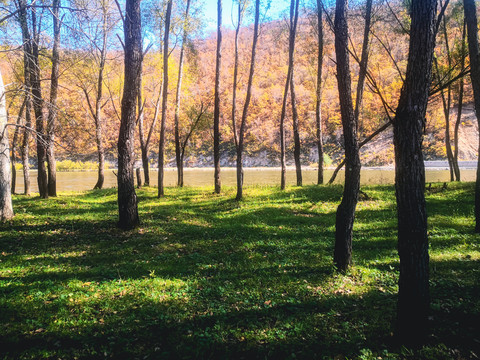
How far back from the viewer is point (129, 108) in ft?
29.5

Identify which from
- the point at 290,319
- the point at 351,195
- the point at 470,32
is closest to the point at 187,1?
the point at 470,32

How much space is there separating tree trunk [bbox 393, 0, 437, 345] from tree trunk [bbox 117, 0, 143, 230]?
7.75 meters

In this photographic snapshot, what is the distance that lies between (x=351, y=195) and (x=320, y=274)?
192 cm

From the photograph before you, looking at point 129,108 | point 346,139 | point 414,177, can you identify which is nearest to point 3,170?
point 129,108

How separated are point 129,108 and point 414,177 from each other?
8.22m

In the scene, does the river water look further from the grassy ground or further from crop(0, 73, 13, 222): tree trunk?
crop(0, 73, 13, 222): tree trunk

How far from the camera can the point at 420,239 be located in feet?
12.1

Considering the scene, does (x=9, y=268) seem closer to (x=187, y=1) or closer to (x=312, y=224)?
(x=312, y=224)

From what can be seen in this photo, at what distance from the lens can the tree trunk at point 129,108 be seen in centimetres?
884

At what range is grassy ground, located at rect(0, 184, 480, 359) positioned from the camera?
3877 millimetres

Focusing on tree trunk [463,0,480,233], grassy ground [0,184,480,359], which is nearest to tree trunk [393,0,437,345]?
grassy ground [0,184,480,359]

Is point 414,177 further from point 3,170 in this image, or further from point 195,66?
point 195,66

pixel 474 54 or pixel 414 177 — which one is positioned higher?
pixel 474 54

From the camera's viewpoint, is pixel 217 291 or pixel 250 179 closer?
pixel 217 291
